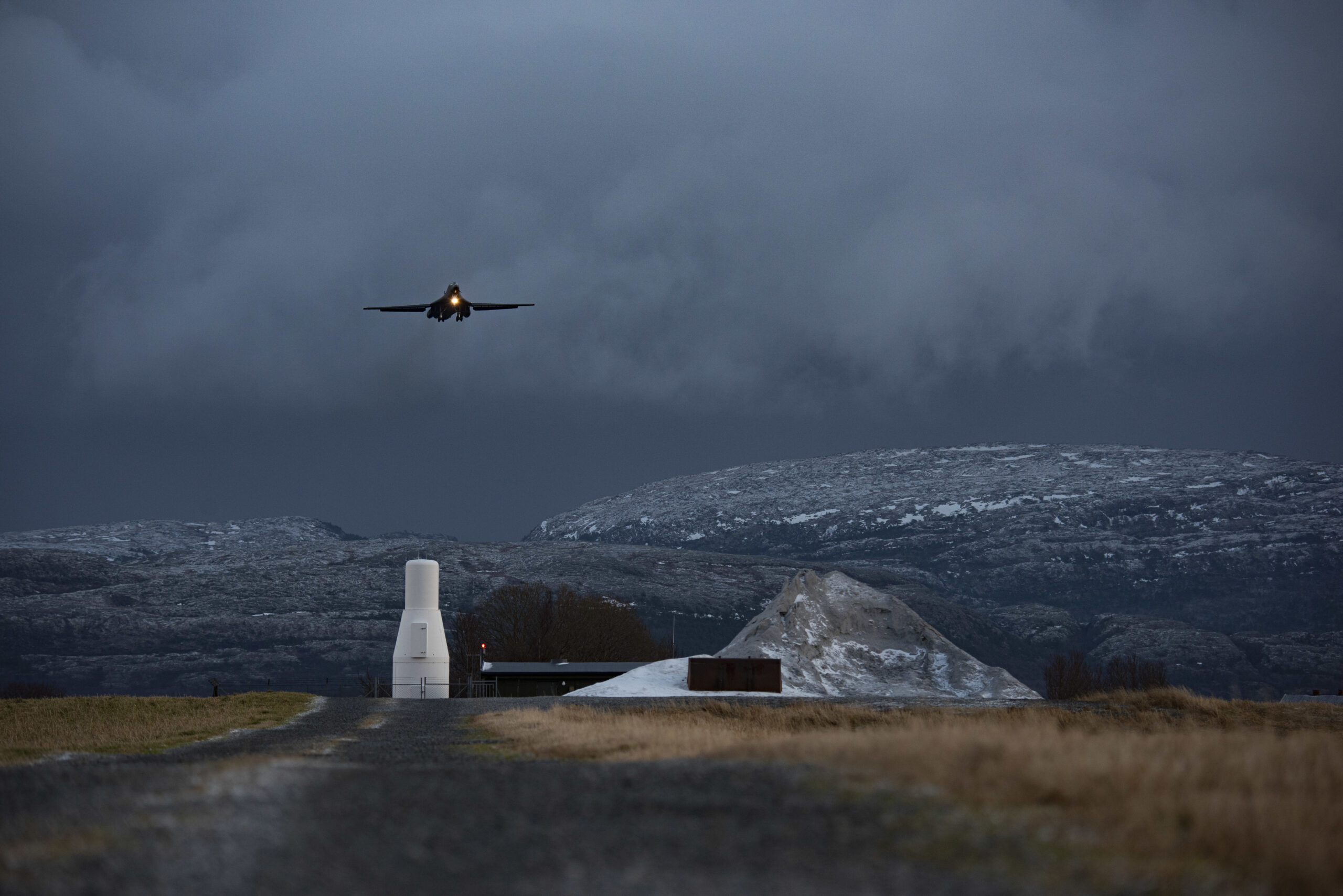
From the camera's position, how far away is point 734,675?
62.3 m

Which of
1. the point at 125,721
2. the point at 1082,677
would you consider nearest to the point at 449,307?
the point at 125,721

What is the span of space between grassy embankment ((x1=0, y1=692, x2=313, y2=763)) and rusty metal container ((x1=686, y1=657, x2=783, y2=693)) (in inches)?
782

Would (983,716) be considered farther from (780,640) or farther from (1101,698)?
(780,640)

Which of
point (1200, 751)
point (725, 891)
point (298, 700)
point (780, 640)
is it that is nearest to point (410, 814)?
point (725, 891)

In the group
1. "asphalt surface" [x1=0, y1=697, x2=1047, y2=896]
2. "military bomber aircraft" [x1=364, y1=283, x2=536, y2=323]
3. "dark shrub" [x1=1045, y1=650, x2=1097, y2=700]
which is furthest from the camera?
"dark shrub" [x1=1045, y1=650, x2=1097, y2=700]

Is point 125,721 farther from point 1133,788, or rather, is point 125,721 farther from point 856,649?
point 856,649

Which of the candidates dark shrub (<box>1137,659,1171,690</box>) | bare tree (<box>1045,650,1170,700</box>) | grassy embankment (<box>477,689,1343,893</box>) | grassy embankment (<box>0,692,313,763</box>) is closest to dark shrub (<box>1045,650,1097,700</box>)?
bare tree (<box>1045,650,1170,700</box>)

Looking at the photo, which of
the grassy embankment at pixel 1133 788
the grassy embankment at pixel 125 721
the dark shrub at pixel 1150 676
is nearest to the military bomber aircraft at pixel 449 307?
the grassy embankment at pixel 125 721

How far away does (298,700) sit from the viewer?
50438mm

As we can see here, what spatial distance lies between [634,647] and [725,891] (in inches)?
4774

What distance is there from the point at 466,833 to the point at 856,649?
67.9 metres

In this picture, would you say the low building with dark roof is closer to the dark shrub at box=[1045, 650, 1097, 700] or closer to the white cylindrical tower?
the white cylindrical tower

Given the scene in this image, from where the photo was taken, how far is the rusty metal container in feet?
203

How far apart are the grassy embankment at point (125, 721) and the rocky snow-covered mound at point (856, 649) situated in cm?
2983
